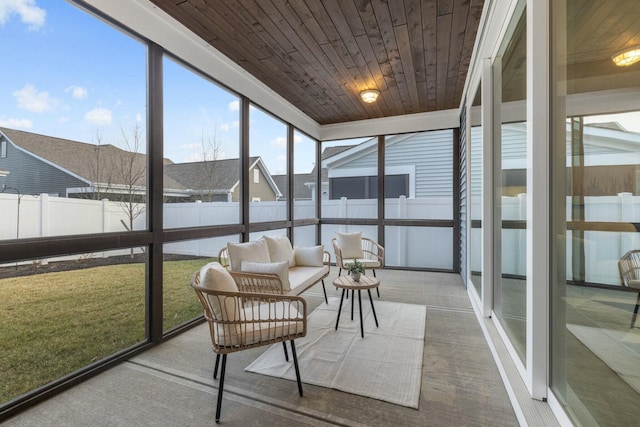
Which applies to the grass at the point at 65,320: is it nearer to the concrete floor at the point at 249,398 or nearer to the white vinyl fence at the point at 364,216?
the concrete floor at the point at 249,398

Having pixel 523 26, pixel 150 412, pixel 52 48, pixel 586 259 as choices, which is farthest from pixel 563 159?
pixel 52 48

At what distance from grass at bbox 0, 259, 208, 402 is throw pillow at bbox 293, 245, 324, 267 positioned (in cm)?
153

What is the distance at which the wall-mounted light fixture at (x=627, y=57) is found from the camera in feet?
3.09

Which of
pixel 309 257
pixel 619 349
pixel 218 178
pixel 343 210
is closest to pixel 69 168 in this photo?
pixel 218 178

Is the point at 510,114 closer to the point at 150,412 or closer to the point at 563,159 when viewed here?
the point at 563,159

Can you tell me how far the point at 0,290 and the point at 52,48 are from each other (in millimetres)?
1625

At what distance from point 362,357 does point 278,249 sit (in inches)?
62.7

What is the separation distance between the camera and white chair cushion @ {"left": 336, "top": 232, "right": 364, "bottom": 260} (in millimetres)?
4445

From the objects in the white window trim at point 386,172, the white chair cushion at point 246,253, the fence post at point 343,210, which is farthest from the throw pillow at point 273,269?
the white window trim at point 386,172

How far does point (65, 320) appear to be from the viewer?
2.12 meters

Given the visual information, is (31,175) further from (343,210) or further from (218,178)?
(343,210)

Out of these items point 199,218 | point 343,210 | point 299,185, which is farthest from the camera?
point 343,210

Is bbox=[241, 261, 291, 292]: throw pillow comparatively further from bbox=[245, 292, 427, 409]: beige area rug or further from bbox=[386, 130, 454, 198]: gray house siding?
bbox=[386, 130, 454, 198]: gray house siding

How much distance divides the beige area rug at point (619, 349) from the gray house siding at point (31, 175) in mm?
3152
